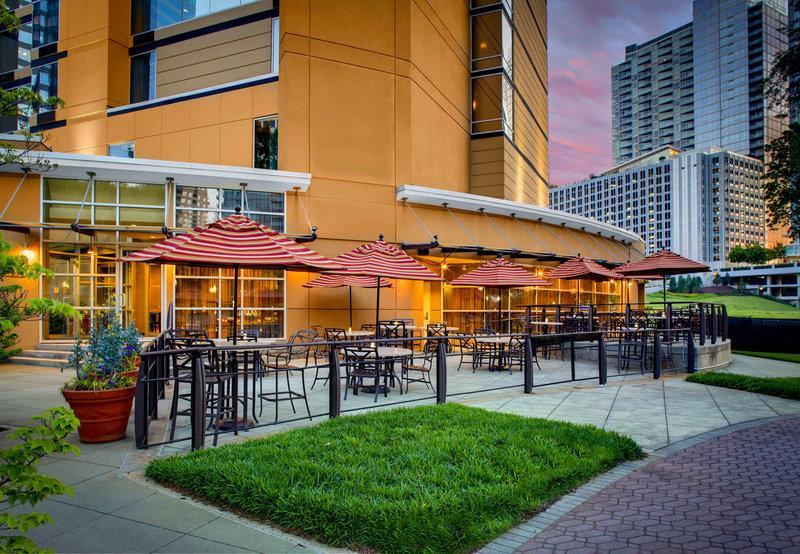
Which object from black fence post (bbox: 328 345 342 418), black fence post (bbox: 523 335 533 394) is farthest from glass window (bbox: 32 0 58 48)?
black fence post (bbox: 523 335 533 394)

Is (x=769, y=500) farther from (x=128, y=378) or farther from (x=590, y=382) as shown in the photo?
(x=128, y=378)

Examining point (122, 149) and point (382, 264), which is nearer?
point (382, 264)

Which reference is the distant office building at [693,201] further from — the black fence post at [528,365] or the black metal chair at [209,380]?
the black metal chair at [209,380]

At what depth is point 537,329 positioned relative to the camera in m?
16.2

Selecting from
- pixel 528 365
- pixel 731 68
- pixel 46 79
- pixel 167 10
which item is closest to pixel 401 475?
pixel 528 365

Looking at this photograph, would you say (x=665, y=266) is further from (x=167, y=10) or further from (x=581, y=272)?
(x=167, y=10)

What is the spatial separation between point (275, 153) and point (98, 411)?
1179cm

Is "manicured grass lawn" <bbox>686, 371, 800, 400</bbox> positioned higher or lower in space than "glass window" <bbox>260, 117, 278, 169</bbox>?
lower

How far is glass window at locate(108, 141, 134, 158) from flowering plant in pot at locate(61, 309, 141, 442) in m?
15.5

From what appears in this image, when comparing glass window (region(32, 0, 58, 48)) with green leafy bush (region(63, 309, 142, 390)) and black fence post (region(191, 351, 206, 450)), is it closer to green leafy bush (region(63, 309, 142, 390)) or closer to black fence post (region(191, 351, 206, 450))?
green leafy bush (region(63, 309, 142, 390))

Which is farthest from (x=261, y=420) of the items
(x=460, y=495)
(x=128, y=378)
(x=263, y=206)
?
(x=263, y=206)

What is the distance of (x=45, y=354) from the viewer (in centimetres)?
1278

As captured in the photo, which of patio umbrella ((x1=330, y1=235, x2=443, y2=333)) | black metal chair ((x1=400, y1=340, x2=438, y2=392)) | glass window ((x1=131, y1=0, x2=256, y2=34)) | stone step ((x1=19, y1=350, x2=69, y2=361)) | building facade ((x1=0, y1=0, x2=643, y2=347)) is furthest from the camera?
glass window ((x1=131, y1=0, x2=256, y2=34))

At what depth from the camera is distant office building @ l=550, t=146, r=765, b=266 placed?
149125mm
